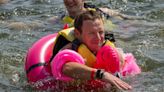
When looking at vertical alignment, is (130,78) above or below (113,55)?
below

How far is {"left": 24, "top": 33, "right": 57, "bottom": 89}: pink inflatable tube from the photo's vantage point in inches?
208

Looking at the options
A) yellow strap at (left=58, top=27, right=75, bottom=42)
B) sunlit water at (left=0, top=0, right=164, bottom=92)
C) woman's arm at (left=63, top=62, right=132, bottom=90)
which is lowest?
sunlit water at (left=0, top=0, right=164, bottom=92)

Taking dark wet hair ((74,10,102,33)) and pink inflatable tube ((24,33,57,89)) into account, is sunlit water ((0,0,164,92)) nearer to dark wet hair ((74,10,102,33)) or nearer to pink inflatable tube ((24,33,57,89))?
pink inflatable tube ((24,33,57,89))

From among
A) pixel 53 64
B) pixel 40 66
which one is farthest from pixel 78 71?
pixel 40 66

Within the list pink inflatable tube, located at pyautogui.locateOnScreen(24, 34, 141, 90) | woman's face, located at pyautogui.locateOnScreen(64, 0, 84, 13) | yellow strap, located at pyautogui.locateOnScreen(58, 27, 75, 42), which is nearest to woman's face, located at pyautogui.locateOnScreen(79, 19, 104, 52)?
pink inflatable tube, located at pyautogui.locateOnScreen(24, 34, 141, 90)

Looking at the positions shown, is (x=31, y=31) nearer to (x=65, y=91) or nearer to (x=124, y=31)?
(x=124, y=31)

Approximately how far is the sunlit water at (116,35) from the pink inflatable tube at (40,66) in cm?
16

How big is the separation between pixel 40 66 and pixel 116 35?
278 centimetres

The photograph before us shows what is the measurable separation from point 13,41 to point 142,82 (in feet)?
10.1

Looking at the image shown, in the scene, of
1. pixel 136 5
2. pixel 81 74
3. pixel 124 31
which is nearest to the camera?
pixel 81 74

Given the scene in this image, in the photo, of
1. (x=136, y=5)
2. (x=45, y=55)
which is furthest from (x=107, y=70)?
(x=136, y=5)

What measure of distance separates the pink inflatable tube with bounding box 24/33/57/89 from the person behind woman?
28 centimetres

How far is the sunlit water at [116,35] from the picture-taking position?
5664 mm

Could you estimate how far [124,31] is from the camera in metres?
8.25
